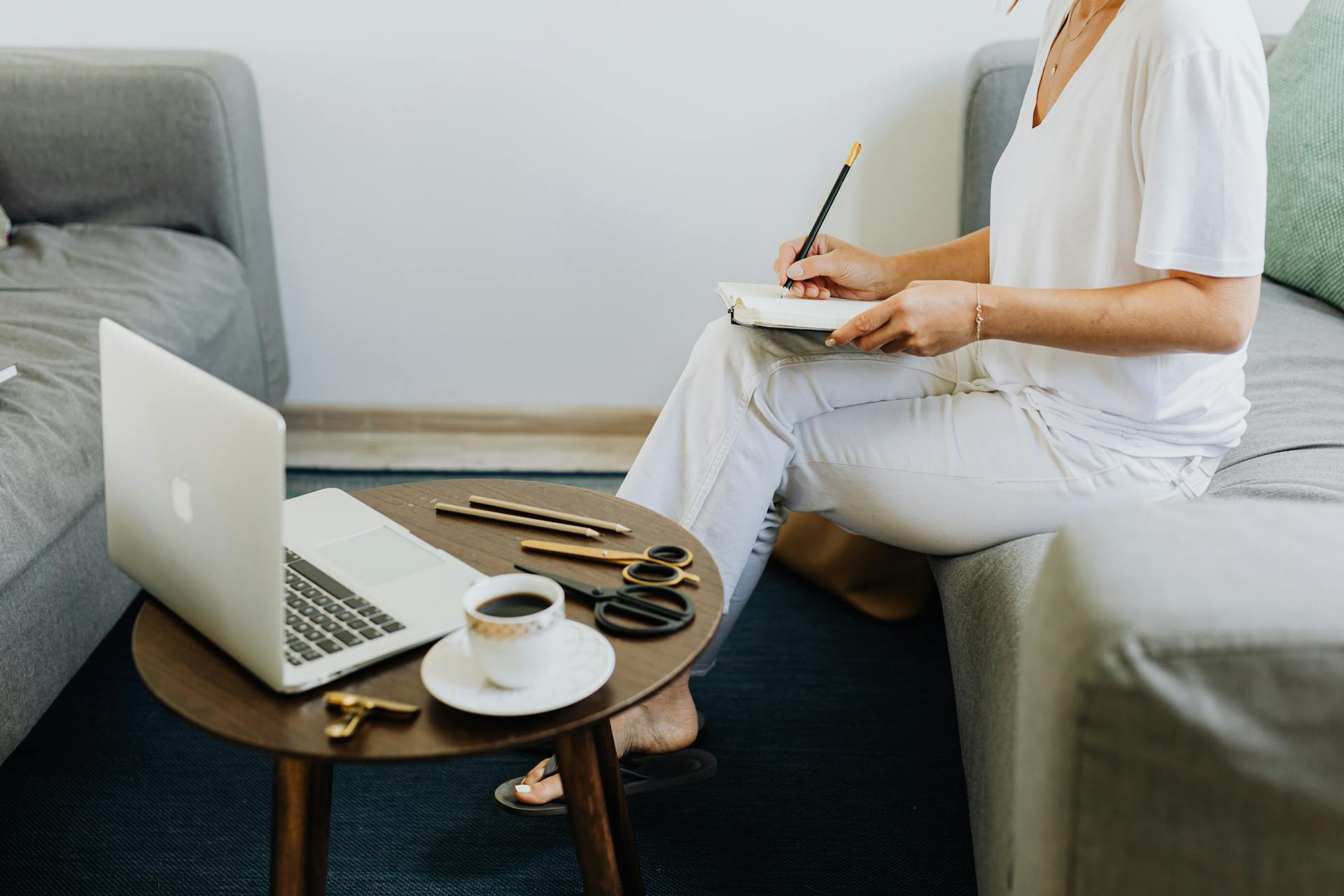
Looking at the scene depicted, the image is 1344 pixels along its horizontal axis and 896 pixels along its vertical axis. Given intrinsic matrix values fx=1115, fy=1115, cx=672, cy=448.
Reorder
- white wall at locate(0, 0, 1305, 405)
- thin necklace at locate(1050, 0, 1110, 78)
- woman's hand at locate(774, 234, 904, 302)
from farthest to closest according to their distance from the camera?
white wall at locate(0, 0, 1305, 405) < woman's hand at locate(774, 234, 904, 302) < thin necklace at locate(1050, 0, 1110, 78)

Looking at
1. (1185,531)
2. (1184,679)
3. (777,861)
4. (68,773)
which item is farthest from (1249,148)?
(68,773)

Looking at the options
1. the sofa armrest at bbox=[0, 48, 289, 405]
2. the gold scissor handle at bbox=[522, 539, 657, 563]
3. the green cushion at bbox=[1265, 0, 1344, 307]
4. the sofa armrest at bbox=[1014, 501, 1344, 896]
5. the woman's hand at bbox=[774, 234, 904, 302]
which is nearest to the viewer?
the sofa armrest at bbox=[1014, 501, 1344, 896]

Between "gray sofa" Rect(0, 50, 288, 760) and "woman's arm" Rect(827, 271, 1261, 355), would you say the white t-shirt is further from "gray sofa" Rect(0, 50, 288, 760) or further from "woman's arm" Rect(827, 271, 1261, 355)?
"gray sofa" Rect(0, 50, 288, 760)

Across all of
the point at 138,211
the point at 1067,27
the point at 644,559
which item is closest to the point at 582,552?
the point at 644,559

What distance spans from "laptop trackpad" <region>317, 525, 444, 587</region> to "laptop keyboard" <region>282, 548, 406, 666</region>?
0.08 ft

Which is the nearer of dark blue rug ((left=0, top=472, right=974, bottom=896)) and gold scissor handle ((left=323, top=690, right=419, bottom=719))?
gold scissor handle ((left=323, top=690, right=419, bottom=719))

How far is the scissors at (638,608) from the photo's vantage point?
794 millimetres

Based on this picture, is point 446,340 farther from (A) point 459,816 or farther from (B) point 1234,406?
(B) point 1234,406

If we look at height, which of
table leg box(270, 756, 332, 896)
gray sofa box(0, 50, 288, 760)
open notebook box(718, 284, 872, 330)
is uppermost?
open notebook box(718, 284, 872, 330)

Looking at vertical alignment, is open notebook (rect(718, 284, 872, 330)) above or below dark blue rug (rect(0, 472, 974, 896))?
above

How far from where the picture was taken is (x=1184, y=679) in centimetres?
56

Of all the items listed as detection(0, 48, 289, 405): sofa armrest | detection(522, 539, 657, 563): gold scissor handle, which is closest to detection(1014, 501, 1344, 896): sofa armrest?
detection(522, 539, 657, 563): gold scissor handle

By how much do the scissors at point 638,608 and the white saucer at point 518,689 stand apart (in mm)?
35

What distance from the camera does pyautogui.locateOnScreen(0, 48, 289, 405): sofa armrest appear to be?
1780mm
